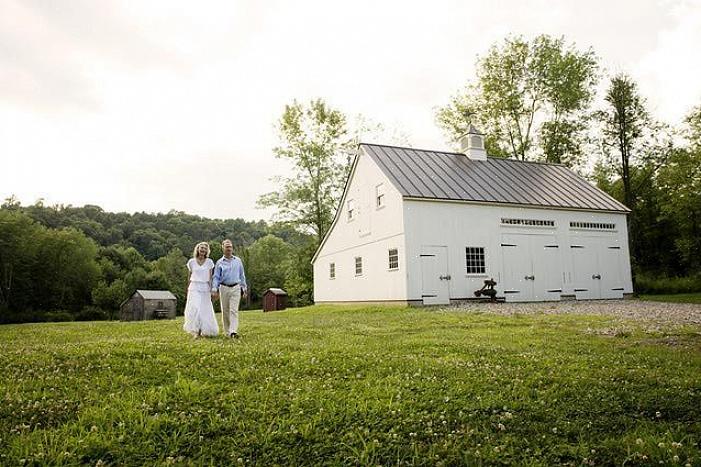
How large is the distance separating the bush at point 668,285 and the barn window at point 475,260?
1577 centimetres

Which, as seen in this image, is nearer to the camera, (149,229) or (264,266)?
(149,229)

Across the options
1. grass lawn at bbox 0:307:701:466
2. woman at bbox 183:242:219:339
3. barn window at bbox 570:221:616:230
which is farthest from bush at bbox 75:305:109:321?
grass lawn at bbox 0:307:701:466

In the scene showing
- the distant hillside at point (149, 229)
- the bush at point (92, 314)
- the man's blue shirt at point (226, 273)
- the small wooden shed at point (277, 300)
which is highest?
the distant hillside at point (149, 229)

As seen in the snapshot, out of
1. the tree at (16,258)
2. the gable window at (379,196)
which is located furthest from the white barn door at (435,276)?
the tree at (16,258)

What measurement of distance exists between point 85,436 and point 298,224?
38922mm

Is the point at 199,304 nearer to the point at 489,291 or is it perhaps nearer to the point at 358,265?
the point at 489,291

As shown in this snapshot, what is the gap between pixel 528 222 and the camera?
85.3 feet

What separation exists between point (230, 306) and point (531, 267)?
19.3 metres

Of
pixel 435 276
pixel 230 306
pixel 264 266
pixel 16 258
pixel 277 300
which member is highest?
pixel 16 258

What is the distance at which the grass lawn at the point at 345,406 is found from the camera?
3916 mm

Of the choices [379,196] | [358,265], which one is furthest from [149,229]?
[379,196]

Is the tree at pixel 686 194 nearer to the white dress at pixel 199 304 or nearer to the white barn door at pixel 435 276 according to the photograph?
the white barn door at pixel 435 276

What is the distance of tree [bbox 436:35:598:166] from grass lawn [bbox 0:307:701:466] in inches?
1417

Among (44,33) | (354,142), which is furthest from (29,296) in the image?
(44,33)
